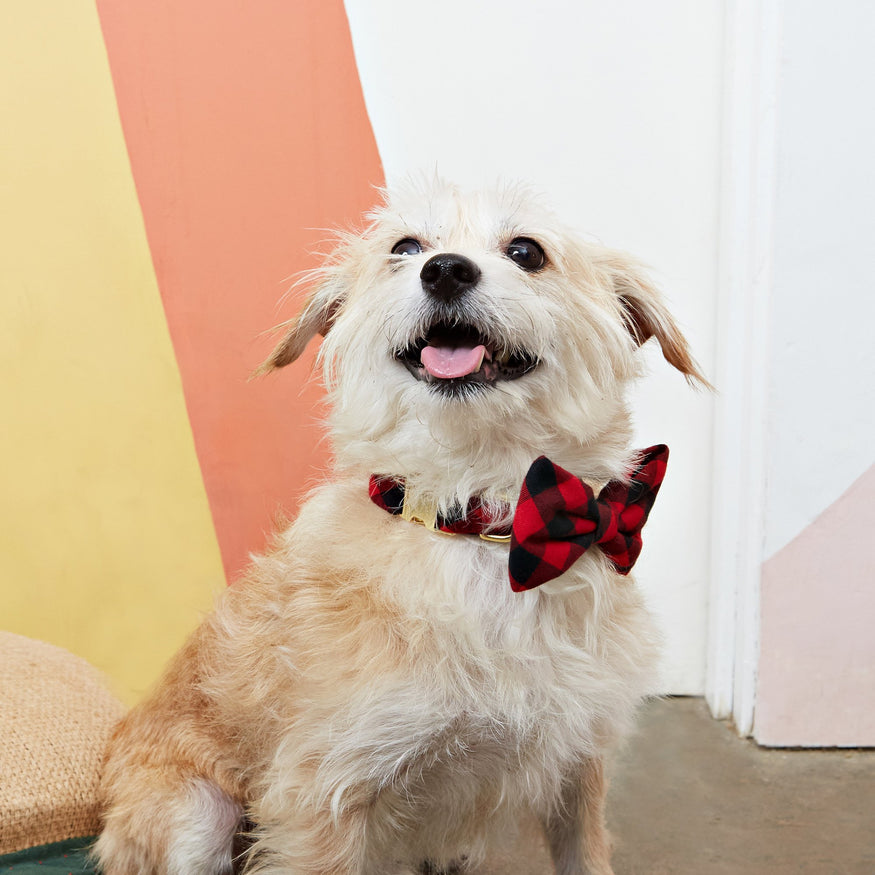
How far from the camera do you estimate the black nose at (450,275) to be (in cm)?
104

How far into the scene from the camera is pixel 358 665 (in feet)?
3.53

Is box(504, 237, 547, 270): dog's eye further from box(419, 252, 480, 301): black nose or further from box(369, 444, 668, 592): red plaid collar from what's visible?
box(369, 444, 668, 592): red plaid collar

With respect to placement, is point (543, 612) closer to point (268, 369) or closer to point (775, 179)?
point (268, 369)

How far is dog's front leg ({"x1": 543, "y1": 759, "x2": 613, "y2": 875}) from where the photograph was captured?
4.28 feet

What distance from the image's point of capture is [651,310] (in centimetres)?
127

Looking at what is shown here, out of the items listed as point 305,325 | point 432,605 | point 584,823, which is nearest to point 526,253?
point 305,325

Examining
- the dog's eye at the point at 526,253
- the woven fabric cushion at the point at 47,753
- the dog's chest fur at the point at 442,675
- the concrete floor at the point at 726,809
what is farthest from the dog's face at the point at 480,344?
the concrete floor at the point at 726,809

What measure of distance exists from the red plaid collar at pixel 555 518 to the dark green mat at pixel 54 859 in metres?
0.74

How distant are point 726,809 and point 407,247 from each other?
1364 mm

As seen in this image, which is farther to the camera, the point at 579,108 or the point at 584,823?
the point at 579,108

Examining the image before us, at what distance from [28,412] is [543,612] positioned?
1.46 m

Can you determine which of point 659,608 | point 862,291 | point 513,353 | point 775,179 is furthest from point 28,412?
point 862,291

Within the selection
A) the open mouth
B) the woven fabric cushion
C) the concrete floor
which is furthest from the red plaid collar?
the concrete floor

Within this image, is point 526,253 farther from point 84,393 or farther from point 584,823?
point 84,393
